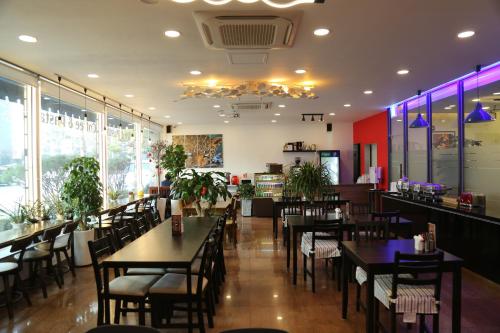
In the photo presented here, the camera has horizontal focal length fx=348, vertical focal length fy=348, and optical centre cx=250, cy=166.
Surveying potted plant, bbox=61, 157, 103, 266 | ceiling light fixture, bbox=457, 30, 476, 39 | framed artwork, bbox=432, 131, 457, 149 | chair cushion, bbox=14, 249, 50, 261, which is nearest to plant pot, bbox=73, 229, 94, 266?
potted plant, bbox=61, 157, 103, 266

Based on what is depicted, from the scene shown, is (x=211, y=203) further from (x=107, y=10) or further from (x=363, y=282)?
(x=107, y=10)

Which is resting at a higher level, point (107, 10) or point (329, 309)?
point (107, 10)

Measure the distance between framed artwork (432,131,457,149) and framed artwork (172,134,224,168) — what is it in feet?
23.2

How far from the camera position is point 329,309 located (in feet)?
12.2

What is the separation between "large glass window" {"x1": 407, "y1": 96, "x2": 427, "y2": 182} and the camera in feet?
24.5

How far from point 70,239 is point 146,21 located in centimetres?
341

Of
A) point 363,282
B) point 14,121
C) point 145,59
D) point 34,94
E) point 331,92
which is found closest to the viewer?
point 363,282

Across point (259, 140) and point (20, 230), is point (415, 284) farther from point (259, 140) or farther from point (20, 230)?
point (259, 140)

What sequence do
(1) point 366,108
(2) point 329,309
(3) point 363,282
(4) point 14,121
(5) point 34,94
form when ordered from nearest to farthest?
(3) point 363,282 → (2) point 329,309 → (4) point 14,121 → (5) point 34,94 → (1) point 366,108

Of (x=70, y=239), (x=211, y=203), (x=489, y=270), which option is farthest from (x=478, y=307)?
(x=70, y=239)

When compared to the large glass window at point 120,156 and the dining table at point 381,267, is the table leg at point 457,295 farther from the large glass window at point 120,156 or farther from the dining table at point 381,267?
the large glass window at point 120,156

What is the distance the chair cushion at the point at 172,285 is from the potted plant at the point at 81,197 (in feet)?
9.55

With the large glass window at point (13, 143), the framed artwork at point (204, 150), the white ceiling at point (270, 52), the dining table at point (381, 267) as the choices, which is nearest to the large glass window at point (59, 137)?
the large glass window at point (13, 143)

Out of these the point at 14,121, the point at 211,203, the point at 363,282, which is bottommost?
the point at 363,282
